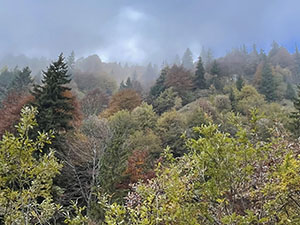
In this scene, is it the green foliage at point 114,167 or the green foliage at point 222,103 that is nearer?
the green foliage at point 114,167

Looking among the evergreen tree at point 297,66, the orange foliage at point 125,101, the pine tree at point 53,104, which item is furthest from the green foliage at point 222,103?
the evergreen tree at point 297,66

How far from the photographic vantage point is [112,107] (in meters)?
26.6

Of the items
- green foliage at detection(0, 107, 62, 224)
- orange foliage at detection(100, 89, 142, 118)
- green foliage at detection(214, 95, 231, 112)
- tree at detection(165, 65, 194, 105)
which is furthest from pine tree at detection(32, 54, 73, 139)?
tree at detection(165, 65, 194, 105)

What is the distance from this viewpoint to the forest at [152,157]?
276 cm

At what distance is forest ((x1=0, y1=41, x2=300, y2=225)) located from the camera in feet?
9.07

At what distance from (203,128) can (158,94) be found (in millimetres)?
30527

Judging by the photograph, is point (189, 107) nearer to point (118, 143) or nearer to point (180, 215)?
point (118, 143)

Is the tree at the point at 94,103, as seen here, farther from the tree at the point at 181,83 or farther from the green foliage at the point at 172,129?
the tree at the point at 181,83

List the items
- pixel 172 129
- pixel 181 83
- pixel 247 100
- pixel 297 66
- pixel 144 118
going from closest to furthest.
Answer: pixel 172 129 < pixel 144 118 < pixel 247 100 < pixel 181 83 < pixel 297 66

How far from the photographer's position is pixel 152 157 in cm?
1641

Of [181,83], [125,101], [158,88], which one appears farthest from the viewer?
[158,88]

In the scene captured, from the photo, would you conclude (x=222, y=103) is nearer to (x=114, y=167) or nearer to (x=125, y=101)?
(x=125, y=101)

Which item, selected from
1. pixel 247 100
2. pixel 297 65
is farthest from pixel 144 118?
pixel 297 65

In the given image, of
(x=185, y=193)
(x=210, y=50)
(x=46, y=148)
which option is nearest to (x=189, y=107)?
(x=46, y=148)
